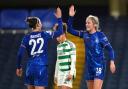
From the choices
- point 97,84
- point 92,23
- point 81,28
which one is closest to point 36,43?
point 92,23

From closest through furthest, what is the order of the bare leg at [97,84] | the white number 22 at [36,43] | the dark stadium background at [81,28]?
the bare leg at [97,84]
the white number 22 at [36,43]
the dark stadium background at [81,28]

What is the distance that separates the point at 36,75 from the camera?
1040 centimetres

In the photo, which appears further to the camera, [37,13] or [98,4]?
[98,4]

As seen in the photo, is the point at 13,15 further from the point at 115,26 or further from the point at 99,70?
the point at 99,70

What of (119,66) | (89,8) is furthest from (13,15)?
(119,66)

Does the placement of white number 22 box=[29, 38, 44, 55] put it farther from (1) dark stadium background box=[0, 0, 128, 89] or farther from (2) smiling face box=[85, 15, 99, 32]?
(1) dark stadium background box=[0, 0, 128, 89]

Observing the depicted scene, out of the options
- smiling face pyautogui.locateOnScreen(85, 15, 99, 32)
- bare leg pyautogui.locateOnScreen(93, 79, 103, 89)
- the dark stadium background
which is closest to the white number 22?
smiling face pyautogui.locateOnScreen(85, 15, 99, 32)

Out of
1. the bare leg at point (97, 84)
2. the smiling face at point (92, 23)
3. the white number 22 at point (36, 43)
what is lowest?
the bare leg at point (97, 84)

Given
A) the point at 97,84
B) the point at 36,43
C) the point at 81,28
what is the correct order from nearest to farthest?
the point at 97,84
the point at 36,43
the point at 81,28

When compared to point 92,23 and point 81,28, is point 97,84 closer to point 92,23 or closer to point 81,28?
point 92,23

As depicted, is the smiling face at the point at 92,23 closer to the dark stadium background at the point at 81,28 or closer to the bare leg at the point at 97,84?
the bare leg at the point at 97,84

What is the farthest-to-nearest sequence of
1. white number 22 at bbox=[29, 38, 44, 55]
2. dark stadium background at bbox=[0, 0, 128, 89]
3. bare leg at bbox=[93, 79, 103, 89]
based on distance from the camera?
dark stadium background at bbox=[0, 0, 128, 89]
white number 22 at bbox=[29, 38, 44, 55]
bare leg at bbox=[93, 79, 103, 89]

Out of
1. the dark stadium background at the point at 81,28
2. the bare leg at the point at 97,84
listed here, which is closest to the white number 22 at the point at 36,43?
the bare leg at the point at 97,84

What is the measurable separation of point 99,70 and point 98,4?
980cm
